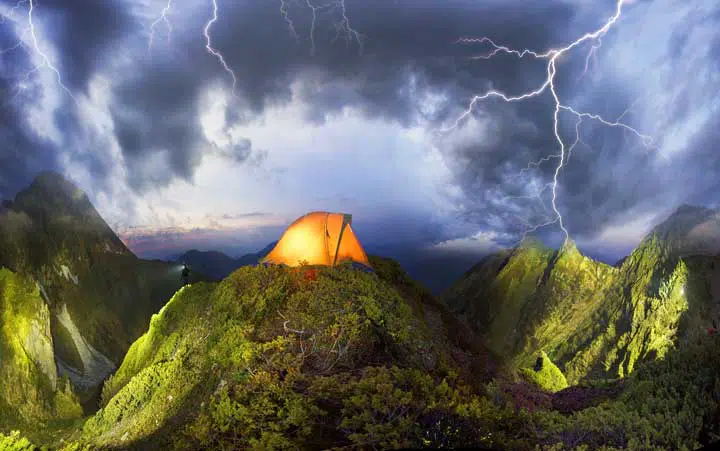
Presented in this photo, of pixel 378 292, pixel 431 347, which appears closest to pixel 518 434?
pixel 431 347

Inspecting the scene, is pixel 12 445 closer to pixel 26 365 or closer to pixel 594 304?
pixel 26 365

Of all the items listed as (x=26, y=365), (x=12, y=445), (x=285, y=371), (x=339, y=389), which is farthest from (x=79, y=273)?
(x=339, y=389)

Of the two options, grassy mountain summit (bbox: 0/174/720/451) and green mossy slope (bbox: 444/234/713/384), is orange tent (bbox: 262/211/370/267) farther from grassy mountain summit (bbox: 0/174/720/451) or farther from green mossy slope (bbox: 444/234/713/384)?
green mossy slope (bbox: 444/234/713/384)

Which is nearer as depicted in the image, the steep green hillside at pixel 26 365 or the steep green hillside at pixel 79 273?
the steep green hillside at pixel 26 365

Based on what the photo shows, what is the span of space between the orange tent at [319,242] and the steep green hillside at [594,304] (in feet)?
85.0

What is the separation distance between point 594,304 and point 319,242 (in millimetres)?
58335

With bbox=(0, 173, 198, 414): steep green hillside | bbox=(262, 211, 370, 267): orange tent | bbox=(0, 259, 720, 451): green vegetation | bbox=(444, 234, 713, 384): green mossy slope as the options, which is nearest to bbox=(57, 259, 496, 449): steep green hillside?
bbox=(0, 259, 720, 451): green vegetation

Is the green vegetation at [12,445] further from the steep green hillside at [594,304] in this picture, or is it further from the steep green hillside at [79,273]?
the steep green hillside at [79,273]

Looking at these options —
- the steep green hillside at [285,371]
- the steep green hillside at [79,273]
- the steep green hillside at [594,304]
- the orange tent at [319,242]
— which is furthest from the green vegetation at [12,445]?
the steep green hillside at [79,273]

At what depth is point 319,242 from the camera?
18016 mm

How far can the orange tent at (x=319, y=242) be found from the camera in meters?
17.9

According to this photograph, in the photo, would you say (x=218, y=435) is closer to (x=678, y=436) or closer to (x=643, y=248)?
(x=678, y=436)

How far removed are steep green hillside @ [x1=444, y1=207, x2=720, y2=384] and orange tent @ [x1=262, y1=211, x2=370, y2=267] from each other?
25894 mm

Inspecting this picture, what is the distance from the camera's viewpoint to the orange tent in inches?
705
